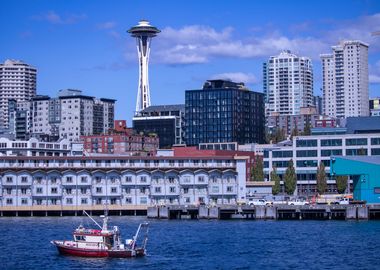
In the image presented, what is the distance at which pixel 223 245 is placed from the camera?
10706 centimetres

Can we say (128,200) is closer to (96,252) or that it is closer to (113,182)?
(113,182)

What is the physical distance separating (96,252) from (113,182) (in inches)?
3087

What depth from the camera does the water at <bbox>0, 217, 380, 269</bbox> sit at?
294 ft

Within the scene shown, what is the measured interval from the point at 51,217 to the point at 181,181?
25.8 metres

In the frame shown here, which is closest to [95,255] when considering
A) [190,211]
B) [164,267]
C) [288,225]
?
[164,267]

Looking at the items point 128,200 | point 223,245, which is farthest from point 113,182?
point 223,245

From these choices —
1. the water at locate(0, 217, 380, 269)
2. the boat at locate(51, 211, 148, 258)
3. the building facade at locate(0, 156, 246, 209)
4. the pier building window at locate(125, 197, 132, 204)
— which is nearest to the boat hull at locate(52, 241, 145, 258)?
the boat at locate(51, 211, 148, 258)

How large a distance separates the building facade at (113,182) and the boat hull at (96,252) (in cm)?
7234

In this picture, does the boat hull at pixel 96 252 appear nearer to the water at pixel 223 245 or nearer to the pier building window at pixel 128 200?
the water at pixel 223 245

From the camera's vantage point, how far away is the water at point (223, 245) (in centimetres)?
8962

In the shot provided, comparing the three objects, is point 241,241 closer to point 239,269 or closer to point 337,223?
point 239,269

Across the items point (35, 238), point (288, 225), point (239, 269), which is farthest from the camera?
point (288, 225)

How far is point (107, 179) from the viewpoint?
17388 cm

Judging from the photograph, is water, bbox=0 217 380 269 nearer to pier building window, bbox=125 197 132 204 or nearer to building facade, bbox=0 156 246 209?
building facade, bbox=0 156 246 209
